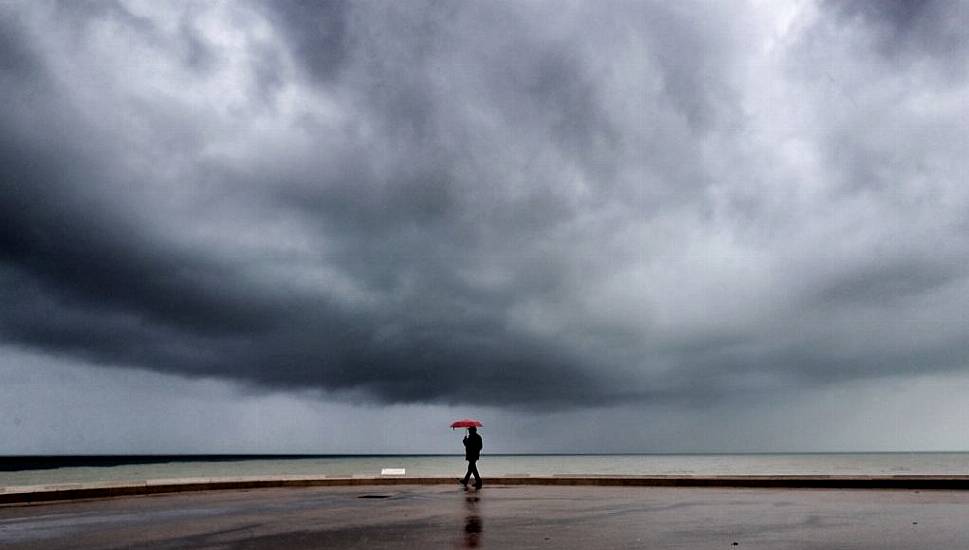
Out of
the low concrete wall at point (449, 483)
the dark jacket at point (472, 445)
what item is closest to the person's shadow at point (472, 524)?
the dark jacket at point (472, 445)

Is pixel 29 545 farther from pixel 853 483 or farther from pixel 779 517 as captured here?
pixel 853 483

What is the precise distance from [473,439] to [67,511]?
11558 mm

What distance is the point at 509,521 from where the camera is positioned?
13.1 meters

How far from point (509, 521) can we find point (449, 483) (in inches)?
544

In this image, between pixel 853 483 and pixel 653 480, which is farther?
pixel 653 480

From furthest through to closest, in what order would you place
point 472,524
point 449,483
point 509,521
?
point 449,483 < point 509,521 < point 472,524

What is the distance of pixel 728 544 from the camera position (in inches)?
387

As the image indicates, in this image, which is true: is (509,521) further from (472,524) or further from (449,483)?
(449,483)

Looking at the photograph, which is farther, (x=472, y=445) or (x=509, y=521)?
(x=472, y=445)

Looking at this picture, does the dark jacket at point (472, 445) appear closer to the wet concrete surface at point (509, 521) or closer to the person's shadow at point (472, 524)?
the wet concrete surface at point (509, 521)

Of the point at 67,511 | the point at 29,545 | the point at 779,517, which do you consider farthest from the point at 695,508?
the point at 67,511

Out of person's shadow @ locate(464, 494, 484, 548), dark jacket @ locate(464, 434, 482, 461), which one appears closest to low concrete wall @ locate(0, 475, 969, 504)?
dark jacket @ locate(464, 434, 482, 461)

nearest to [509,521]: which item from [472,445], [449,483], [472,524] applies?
[472,524]

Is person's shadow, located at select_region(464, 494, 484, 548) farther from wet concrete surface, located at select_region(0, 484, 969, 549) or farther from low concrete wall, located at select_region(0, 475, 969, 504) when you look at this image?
low concrete wall, located at select_region(0, 475, 969, 504)
